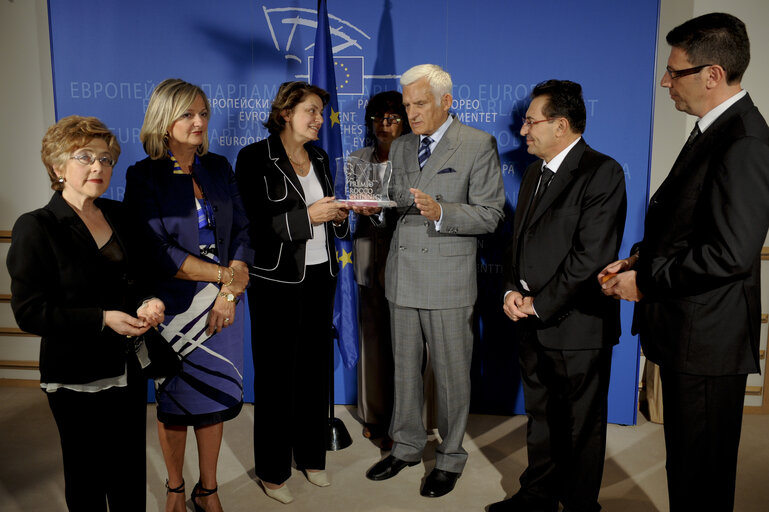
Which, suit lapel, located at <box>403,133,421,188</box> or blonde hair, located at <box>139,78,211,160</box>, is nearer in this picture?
blonde hair, located at <box>139,78,211,160</box>

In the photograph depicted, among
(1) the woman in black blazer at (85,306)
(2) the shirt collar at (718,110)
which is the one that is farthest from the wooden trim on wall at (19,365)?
(2) the shirt collar at (718,110)

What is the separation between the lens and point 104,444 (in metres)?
2.04

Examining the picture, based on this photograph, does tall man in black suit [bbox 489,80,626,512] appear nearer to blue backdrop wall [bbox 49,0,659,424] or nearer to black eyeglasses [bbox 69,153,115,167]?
blue backdrop wall [bbox 49,0,659,424]

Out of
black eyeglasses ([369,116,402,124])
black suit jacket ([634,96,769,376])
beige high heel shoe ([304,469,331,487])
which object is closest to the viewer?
black suit jacket ([634,96,769,376])

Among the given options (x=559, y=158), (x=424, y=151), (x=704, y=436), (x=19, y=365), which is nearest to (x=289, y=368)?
(x=424, y=151)

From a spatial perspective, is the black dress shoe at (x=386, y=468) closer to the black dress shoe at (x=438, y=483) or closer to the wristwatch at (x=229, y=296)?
the black dress shoe at (x=438, y=483)

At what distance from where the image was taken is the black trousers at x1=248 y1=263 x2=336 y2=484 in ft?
9.27

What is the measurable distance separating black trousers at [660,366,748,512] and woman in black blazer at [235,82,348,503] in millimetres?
1607

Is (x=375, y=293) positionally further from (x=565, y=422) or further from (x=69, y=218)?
(x=69, y=218)

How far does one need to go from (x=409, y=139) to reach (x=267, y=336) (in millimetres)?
1239

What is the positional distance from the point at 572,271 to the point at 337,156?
60.4 inches

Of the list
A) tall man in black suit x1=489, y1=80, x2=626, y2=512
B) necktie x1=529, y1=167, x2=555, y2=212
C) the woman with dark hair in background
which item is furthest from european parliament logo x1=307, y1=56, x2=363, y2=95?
necktie x1=529, y1=167, x2=555, y2=212

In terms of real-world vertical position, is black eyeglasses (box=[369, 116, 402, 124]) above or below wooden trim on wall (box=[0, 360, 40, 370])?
above

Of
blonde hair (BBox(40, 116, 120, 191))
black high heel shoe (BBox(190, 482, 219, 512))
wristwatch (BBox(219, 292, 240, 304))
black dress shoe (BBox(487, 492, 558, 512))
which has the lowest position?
black dress shoe (BBox(487, 492, 558, 512))
